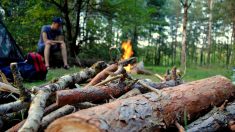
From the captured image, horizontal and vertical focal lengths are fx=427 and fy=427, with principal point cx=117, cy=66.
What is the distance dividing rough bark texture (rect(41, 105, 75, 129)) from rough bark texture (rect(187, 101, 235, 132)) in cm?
98

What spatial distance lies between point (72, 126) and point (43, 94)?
0.57 meters

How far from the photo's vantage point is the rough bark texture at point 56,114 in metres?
3.23

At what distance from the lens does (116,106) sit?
306cm

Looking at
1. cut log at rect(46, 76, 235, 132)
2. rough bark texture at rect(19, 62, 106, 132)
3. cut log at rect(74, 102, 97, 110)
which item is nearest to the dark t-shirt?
rough bark texture at rect(19, 62, 106, 132)

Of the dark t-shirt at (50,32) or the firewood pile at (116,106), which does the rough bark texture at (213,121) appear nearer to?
the firewood pile at (116,106)

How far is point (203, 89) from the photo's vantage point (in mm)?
3932

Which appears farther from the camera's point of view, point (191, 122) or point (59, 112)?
point (191, 122)

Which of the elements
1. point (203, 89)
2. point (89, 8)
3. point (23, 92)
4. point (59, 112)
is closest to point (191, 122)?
point (203, 89)

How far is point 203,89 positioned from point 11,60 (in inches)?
187

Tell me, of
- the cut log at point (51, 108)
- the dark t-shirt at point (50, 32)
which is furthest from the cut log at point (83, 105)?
the dark t-shirt at point (50, 32)

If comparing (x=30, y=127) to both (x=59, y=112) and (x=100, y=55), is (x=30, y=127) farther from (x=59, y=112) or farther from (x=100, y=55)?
(x=100, y=55)

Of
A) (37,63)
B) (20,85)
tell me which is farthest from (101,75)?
(37,63)

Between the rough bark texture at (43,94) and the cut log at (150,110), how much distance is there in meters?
0.14

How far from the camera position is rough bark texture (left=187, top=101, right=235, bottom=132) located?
350 cm
